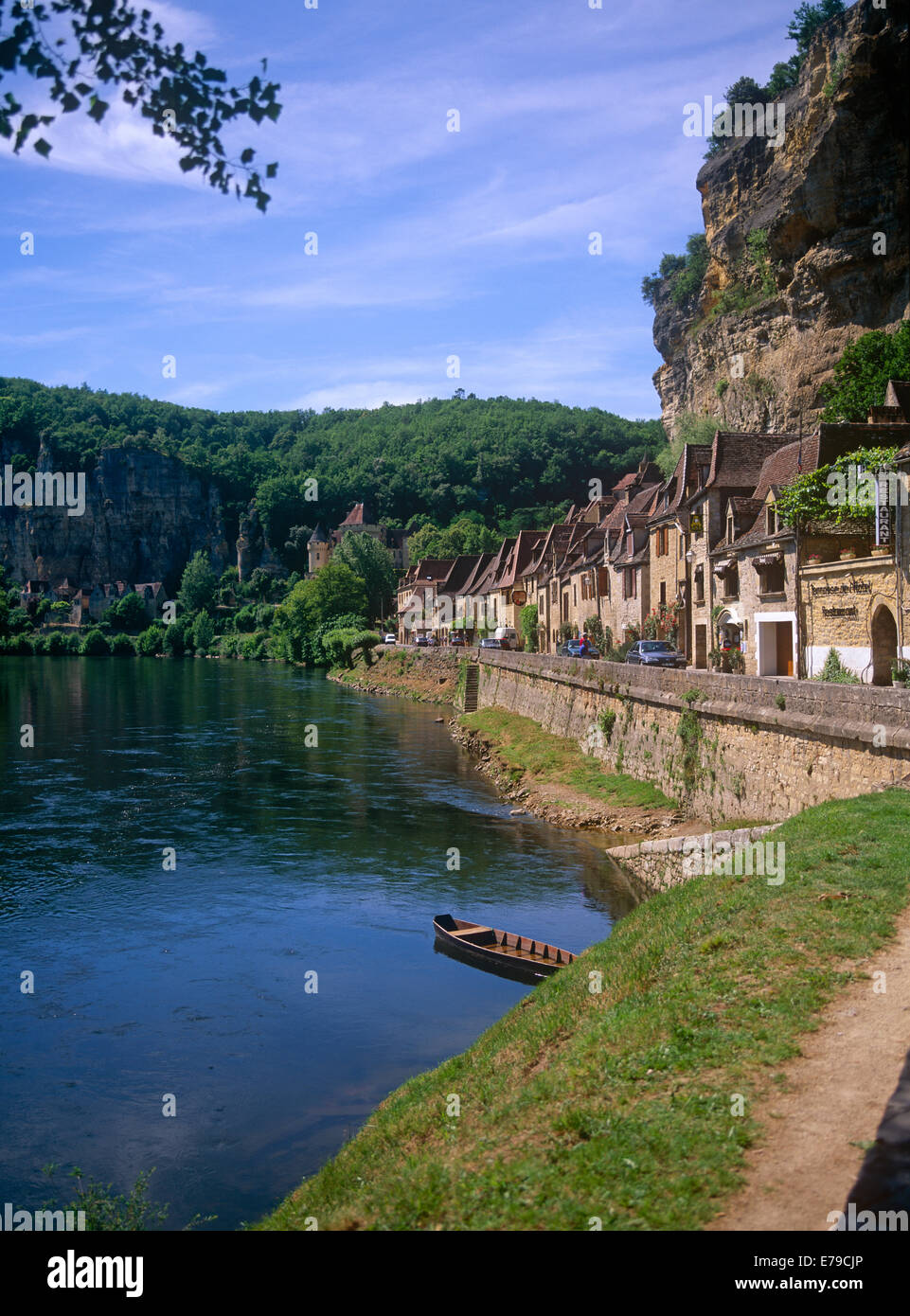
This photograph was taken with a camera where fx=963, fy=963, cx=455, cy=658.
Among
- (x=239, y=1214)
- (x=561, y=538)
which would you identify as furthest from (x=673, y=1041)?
(x=561, y=538)

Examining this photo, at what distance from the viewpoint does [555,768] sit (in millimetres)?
37906

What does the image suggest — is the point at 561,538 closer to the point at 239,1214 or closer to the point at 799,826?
the point at 799,826

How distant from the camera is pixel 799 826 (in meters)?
16.5

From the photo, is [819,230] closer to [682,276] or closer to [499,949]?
[682,276]

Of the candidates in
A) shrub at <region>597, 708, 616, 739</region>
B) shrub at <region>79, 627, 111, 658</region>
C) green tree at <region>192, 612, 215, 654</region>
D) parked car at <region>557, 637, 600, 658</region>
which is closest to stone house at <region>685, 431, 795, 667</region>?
shrub at <region>597, 708, 616, 739</region>

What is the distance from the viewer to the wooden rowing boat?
58.7 ft

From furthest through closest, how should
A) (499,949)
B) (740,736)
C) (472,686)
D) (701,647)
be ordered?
(472,686), (701,647), (740,736), (499,949)

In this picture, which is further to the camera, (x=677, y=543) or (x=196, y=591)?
Answer: (x=196, y=591)

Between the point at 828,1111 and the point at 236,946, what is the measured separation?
50.1 ft

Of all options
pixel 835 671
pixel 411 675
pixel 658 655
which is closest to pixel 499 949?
pixel 835 671

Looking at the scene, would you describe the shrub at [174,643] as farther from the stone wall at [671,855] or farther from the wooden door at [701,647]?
the stone wall at [671,855]

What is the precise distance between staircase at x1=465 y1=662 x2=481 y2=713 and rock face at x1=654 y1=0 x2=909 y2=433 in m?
24.3

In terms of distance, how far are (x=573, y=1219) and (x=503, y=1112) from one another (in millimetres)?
2406

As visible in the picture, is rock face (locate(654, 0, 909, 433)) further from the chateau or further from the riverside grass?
the chateau
